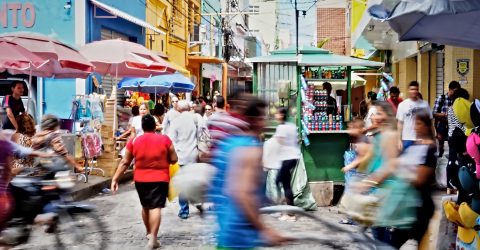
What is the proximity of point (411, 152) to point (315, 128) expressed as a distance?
615 centimetres

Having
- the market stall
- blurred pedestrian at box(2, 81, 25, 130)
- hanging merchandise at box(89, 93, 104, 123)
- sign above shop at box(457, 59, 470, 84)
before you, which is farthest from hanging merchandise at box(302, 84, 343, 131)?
hanging merchandise at box(89, 93, 104, 123)

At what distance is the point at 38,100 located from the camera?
1811cm

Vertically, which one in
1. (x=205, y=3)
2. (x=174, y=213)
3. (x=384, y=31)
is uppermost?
(x=205, y=3)

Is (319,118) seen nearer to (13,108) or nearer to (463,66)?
(463,66)

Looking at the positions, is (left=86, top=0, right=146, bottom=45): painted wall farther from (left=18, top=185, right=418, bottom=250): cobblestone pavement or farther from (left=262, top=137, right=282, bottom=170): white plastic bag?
(left=262, top=137, right=282, bottom=170): white plastic bag

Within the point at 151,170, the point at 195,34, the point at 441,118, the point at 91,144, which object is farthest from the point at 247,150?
the point at 195,34

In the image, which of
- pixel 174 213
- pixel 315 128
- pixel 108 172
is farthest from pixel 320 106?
pixel 108 172

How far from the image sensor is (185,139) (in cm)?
1055

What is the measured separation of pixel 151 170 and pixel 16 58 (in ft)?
14.1

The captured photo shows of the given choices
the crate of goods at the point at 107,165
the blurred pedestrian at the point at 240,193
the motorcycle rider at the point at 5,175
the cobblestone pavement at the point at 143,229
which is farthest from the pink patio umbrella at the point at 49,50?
the blurred pedestrian at the point at 240,193

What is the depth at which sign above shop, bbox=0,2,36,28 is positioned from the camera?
61.2 feet

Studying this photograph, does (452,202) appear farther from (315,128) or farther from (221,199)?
(315,128)

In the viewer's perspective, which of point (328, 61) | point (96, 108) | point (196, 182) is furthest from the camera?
point (96, 108)

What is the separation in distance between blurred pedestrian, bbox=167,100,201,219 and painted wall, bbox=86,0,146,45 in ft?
29.3
